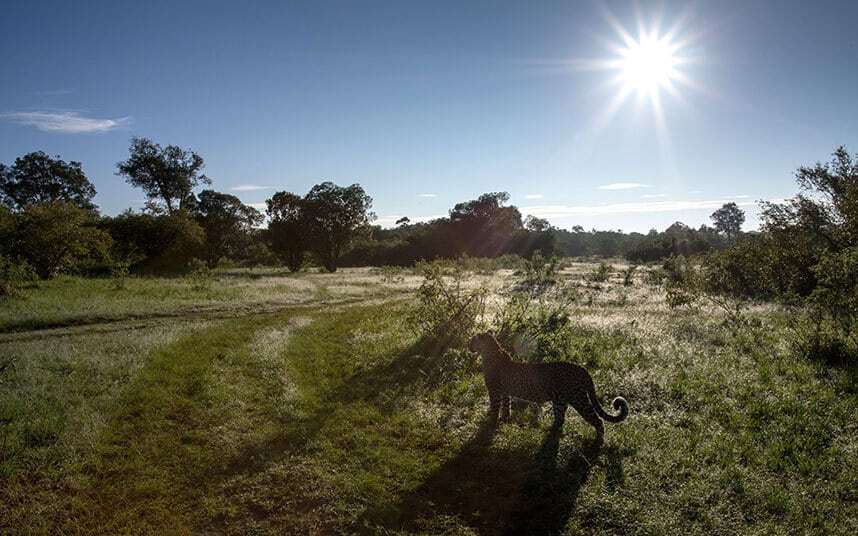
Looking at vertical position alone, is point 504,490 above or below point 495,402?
below

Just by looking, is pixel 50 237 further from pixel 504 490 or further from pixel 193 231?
pixel 504 490

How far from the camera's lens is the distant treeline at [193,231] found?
130 feet

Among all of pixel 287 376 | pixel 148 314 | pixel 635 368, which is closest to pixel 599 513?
pixel 635 368

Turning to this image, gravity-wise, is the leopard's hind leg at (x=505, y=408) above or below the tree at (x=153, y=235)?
below

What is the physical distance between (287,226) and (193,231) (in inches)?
593

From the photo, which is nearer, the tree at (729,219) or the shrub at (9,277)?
the shrub at (9,277)

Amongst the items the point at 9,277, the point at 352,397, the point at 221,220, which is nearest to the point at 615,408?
the point at 352,397

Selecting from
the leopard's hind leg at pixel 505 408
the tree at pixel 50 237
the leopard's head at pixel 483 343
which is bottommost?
the leopard's hind leg at pixel 505 408

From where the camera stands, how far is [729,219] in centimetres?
18575

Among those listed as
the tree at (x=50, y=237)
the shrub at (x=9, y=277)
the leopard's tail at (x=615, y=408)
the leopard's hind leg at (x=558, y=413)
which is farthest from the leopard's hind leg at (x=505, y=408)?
the tree at (x=50, y=237)

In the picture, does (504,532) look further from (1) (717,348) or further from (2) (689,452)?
(1) (717,348)

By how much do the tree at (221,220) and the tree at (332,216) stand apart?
36.3 feet

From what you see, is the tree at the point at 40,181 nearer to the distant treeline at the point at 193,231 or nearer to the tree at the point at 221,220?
the distant treeline at the point at 193,231

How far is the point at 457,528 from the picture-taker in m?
7.36
